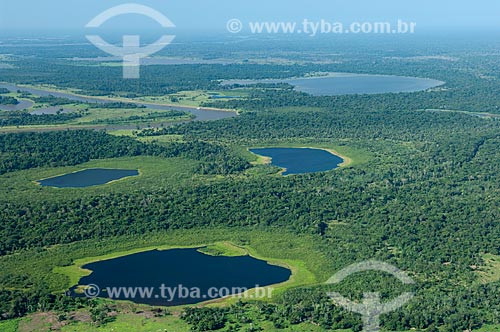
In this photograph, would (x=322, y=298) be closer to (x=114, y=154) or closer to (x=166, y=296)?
(x=166, y=296)

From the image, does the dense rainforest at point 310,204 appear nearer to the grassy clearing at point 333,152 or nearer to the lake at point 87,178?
the grassy clearing at point 333,152

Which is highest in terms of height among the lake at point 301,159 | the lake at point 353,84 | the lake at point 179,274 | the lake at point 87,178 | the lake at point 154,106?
the lake at point 353,84

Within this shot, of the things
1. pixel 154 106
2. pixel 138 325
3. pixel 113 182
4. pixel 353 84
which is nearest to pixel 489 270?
pixel 138 325

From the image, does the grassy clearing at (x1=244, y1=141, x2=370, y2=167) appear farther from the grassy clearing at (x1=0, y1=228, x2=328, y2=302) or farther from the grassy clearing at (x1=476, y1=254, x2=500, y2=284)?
the grassy clearing at (x1=476, y1=254, x2=500, y2=284)

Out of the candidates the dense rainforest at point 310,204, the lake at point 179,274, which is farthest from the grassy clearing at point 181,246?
the lake at point 179,274

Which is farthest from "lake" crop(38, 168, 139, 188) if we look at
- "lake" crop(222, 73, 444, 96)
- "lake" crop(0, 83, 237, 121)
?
"lake" crop(222, 73, 444, 96)
